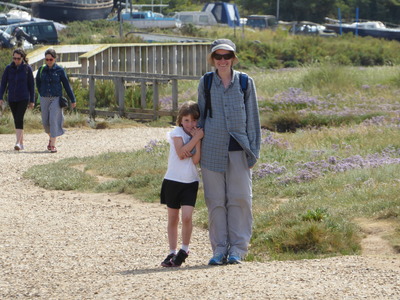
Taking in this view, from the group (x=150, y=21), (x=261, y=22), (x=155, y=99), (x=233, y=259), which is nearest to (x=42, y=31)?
(x=150, y=21)

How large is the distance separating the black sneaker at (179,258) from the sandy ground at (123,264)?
0.28 ft

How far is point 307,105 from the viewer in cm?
2127

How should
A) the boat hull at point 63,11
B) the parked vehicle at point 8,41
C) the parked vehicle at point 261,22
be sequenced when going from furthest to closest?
the parked vehicle at point 261,22, the boat hull at point 63,11, the parked vehicle at point 8,41

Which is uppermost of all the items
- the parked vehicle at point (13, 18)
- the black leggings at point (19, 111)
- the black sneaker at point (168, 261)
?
the black sneaker at point (168, 261)

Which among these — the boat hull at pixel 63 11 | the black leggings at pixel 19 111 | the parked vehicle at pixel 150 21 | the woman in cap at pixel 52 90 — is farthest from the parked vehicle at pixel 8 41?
the boat hull at pixel 63 11

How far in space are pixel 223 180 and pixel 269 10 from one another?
261 feet

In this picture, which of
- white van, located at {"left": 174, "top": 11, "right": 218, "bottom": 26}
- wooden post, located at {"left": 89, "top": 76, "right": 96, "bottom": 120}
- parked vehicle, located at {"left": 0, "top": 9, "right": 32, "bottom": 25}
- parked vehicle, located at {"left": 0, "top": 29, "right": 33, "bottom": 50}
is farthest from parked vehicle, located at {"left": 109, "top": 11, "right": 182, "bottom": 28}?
wooden post, located at {"left": 89, "top": 76, "right": 96, "bottom": 120}

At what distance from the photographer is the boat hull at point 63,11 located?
221 ft

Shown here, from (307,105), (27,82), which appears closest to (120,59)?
(307,105)

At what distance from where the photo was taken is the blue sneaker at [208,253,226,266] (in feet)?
24.1

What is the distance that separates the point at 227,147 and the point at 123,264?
55.0 inches

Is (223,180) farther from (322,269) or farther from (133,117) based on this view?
(133,117)

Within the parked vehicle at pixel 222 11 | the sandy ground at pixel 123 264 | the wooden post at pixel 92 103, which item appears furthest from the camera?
the parked vehicle at pixel 222 11

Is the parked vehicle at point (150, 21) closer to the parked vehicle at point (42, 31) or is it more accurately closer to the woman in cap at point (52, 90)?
the parked vehicle at point (42, 31)
